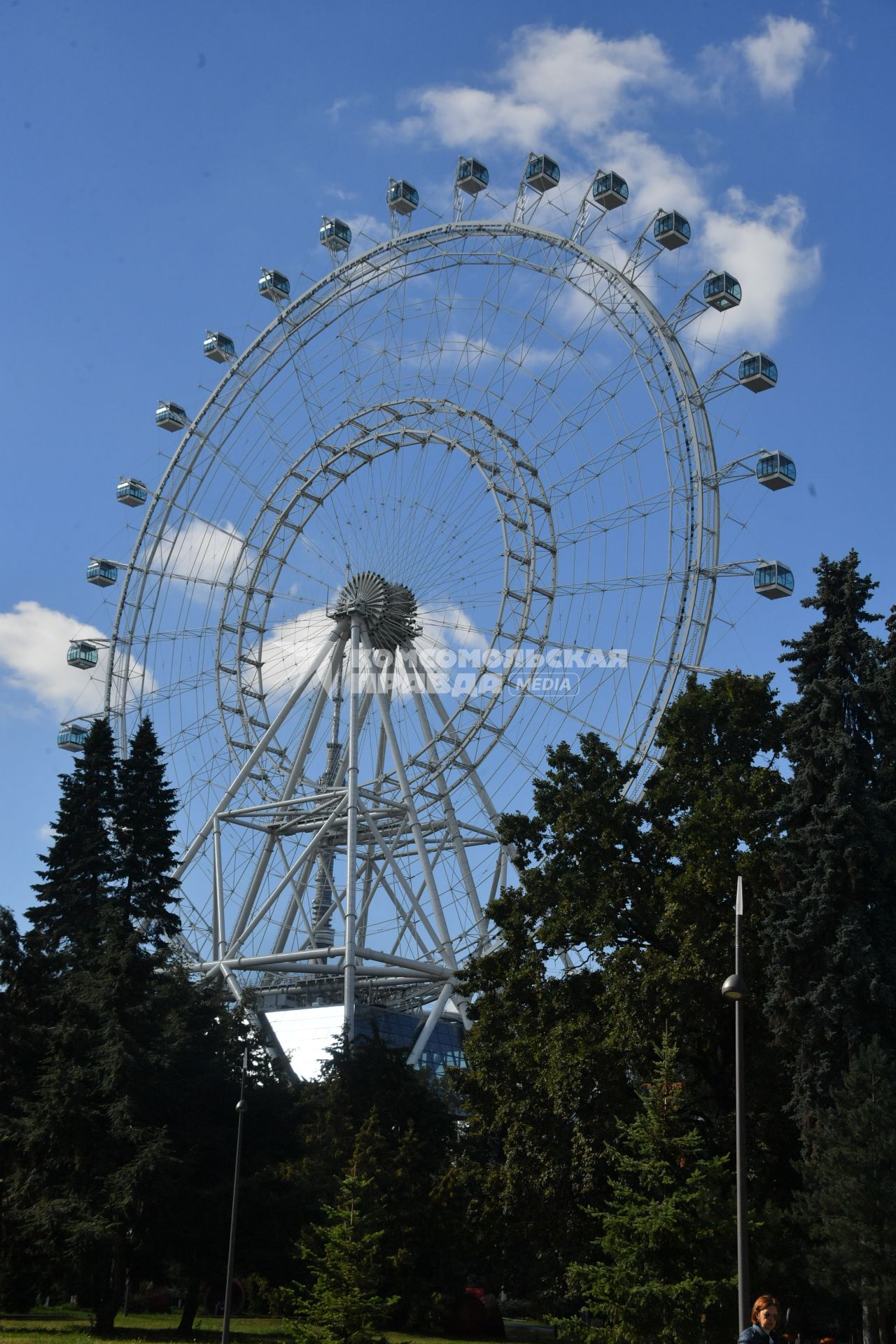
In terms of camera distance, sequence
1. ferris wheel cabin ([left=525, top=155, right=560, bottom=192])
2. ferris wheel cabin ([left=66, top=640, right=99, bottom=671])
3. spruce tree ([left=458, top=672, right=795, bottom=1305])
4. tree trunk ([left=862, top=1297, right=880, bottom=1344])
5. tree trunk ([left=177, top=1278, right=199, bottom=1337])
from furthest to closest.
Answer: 1. ferris wheel cabin ([left=66, top=640, right=99, bottom=671])
2. ferris wheel cabin ([left=525, top=155, right=560, bottom=192])
3. tree trunk ([left=177, top=1278, right=199, bottom=1337])
4. spruce tree ([left=458, top=672, right=795, bottom=1305])
5. tree trunk ([left=862, top=1297, right=880, bottom=1344])

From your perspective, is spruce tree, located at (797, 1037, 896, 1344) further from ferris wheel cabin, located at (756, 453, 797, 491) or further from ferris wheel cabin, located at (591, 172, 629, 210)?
ferris wheel cabin, located at (591, 172, 629, 210)

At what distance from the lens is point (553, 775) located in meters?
40.0

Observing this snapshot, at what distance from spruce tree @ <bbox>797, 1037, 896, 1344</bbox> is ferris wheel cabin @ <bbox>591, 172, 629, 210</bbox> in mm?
31370

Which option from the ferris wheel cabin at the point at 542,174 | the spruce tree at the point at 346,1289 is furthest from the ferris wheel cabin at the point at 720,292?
the spruce tree at the point at 346,1289

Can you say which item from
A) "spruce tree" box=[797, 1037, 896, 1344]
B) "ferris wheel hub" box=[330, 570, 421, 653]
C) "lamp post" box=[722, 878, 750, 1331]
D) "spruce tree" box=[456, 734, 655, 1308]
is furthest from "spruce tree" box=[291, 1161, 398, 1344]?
"ferris wheel hub" box=[330, 570, 421, 653]

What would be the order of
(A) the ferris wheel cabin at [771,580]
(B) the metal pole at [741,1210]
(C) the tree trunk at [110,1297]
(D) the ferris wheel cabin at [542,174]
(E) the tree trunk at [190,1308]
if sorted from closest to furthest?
(B) the metal pole at [741,1210]
(C) the tree trunk at [110,1297]
(E) the tree trunk at [190,1308]
(A) the ferris wheel cabin at [771,580]
(D) the ferris wheel cabin at [542,174]

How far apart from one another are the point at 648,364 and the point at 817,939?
73.9ft

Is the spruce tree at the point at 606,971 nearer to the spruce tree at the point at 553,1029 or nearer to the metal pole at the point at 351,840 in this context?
the spruce tree at the point at 553,1029

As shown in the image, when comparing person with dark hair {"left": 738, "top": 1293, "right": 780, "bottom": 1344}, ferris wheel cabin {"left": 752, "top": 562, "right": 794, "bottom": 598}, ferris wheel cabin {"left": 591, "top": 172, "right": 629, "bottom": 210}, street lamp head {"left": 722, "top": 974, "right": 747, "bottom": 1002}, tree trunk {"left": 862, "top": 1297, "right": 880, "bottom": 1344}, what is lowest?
tree trunk {"left": 862, "top": 1297, "right": 880, "bottom": 1344}

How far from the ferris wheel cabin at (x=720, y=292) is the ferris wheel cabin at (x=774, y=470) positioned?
216 inches

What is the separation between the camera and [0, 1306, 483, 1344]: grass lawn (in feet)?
114

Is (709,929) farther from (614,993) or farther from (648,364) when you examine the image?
(648,364)

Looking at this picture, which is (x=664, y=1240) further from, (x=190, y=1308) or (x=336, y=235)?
(x=336, y=235)

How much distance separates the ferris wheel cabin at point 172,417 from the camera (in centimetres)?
6425
